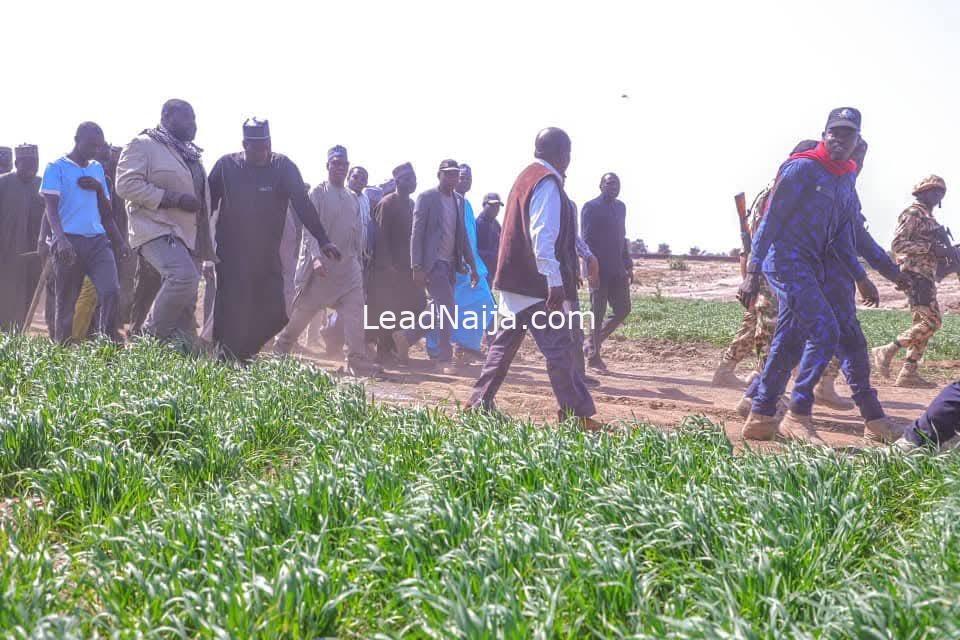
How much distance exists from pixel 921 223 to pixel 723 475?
6828 mm

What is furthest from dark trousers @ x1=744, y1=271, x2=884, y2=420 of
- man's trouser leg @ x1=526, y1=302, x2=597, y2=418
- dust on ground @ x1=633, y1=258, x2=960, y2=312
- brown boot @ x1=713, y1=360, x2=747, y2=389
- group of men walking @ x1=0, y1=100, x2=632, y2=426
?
dust on ground @ x1=633, y1=258, x2=960, y2=312

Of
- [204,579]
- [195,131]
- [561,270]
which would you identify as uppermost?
[195,131]

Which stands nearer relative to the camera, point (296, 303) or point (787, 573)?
point (787, 573)

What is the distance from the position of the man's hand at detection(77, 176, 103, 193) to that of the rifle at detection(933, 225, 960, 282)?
7589mm

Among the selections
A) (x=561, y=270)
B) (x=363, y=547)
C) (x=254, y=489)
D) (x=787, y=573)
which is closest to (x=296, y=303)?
(x=561, y=270)

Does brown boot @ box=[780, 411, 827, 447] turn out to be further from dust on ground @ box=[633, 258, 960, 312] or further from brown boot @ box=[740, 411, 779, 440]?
dust on ground @ box=[633, 258, 960, 312]

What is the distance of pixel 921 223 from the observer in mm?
9438

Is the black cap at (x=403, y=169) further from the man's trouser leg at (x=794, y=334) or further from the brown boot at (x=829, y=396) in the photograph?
the man's trouser leg at (x=794, y=334)

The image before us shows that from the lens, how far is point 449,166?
9.86 m

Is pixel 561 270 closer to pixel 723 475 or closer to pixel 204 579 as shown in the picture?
pixel 723 475

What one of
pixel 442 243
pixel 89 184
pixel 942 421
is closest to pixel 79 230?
pixel 89 184

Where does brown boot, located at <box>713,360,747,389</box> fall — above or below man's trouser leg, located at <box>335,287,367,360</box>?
below

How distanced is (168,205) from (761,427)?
14.2 feet

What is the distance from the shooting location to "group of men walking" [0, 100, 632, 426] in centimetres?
605
